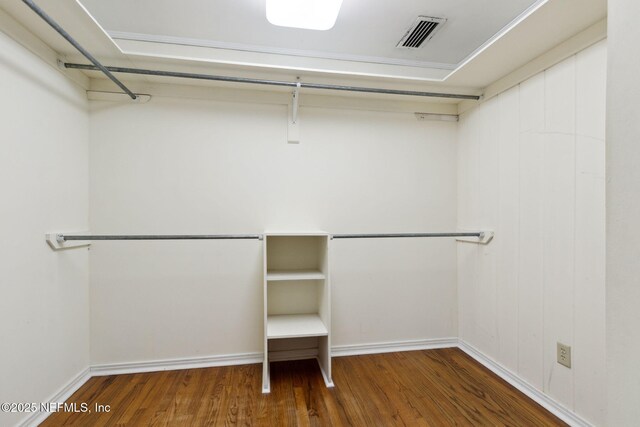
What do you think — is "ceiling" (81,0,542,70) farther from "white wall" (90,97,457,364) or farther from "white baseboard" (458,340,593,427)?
"white baseboard" (458,340,593,427)

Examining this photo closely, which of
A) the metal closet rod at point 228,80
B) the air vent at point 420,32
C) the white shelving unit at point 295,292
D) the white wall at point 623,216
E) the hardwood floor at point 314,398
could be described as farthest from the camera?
the white shelving unit at point 295,292

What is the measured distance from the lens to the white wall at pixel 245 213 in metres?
2.16

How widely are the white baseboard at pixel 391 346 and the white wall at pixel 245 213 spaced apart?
49 millimetres

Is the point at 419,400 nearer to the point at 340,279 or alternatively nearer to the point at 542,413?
the point at 542,413

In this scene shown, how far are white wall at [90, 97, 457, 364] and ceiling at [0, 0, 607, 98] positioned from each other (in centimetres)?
36

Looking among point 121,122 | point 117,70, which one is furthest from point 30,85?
point 121,122

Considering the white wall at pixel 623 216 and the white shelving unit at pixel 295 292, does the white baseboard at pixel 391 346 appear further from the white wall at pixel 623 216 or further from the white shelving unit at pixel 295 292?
the white wall at pixel 623 216

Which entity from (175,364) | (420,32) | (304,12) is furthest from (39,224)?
(420,32)

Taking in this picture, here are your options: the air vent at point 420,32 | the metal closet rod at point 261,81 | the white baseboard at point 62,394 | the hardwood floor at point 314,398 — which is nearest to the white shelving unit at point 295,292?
the hardwood floor at point 314,398

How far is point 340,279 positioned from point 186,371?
1.34m

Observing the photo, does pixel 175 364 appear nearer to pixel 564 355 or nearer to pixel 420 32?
pixel 564 355

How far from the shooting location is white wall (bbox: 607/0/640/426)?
543 millimetres

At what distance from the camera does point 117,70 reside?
6.00 feet

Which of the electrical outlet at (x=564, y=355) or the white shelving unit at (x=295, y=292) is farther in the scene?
the white shelving unit at (x=295, y=292)
